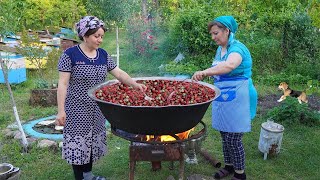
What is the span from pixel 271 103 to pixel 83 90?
437 cm

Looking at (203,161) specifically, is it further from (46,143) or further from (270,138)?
(46,143)

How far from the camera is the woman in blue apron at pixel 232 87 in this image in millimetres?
3160

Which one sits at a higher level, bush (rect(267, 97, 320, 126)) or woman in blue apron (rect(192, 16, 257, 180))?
woman in blue apron (rect(192, 16, 257, 180))

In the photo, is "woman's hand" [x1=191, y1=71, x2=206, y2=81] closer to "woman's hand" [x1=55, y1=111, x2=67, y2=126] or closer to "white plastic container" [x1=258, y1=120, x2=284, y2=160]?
"woman's hand" [x1=55, y1=111, x2=67, y2=126]

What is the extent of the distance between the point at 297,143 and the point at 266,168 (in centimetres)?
99

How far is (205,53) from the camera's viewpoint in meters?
9.27

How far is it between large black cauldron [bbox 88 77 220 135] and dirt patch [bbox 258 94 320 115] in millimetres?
3766

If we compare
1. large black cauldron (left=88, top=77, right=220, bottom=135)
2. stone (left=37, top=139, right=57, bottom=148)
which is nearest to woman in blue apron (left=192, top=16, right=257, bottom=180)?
large black cauldron (left=88, top=77, right=220, bottom=135)

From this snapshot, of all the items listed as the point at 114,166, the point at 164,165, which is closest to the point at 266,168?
the point at 164,165

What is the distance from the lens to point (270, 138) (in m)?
4.23

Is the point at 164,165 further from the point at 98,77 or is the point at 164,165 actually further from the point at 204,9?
the point at 204,9

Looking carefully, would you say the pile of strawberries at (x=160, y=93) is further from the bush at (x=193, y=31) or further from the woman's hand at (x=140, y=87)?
the bush at (x=193, y=31)

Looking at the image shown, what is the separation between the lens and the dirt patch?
20.5 feet

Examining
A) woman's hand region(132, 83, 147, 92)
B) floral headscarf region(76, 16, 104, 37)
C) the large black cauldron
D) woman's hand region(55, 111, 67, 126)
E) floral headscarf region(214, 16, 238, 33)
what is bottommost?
woman's hand region(55, 111, 67, 126)
